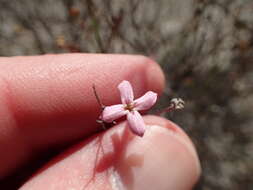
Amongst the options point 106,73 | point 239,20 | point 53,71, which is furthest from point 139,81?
point 239,20

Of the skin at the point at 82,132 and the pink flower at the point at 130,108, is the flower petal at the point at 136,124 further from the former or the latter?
the skin at the point at 82,132

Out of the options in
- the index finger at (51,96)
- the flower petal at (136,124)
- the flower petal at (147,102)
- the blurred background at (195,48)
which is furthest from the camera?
the blurred background at (195,48)

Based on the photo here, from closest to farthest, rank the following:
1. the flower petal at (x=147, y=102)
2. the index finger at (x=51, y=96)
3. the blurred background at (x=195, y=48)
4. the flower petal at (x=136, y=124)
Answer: the flower petal at (x=136, y=124) → the flower petal at (x=147, y=102) → the index finger at (x=51, y=96) → the blurred background at (x=195, y=48)

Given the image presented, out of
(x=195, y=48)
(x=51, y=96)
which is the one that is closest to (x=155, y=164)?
(x=51, y=96)

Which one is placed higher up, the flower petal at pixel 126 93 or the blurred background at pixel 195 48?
the flower petal at pixel 126 93

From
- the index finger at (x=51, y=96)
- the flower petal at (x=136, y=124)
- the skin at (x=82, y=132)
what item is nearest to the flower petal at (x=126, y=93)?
the flower petal at (x=136, y=124)

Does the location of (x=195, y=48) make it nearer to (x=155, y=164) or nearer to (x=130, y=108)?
(x=130, y=108)

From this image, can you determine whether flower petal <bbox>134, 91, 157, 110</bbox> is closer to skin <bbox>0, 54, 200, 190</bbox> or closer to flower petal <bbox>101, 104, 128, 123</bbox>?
flower petal <bbox>101, 104, 128, 123</bbox>
